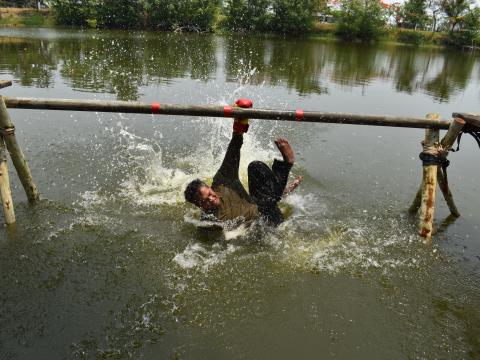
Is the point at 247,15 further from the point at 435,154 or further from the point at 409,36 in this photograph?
the point at 435,154

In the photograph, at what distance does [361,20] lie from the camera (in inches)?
1796

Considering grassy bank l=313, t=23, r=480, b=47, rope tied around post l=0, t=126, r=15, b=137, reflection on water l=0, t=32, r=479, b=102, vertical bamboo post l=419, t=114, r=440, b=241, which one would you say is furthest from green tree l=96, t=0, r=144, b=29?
vertical bamboo post l=419, t=114, r=440, b=241

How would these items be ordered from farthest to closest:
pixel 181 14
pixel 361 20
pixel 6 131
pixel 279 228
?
pixel 361 20 < pixel 181 14 < pixel 279 228 < pixel 6 131

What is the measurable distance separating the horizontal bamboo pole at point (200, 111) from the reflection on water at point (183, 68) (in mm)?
7066

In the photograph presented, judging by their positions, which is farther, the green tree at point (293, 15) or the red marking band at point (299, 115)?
the green tree at point (293, 15)

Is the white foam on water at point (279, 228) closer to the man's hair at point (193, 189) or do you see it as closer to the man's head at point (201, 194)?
the man's head at point (201, 194)

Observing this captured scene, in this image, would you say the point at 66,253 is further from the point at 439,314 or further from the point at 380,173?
the point at 380,173

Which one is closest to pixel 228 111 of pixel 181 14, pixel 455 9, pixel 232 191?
pixel 232 191

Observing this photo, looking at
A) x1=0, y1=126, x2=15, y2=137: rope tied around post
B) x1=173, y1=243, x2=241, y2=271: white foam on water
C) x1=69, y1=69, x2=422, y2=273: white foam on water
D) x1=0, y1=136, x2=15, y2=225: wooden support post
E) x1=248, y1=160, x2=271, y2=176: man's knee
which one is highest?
x1=0, y1=126, x2=15, y2=137: rope tied around post

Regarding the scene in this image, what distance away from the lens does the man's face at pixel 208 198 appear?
469cm

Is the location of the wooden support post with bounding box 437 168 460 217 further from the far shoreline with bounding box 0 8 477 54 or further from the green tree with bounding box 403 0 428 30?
the green tree with bounding box 403 0 428 30

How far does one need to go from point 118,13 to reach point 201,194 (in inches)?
1716

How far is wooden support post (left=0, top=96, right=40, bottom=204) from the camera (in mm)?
5074

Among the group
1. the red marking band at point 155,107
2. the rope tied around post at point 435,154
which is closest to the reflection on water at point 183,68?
the red marking band at point 155,107
